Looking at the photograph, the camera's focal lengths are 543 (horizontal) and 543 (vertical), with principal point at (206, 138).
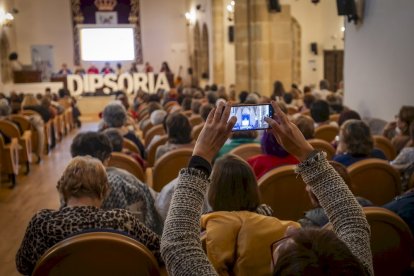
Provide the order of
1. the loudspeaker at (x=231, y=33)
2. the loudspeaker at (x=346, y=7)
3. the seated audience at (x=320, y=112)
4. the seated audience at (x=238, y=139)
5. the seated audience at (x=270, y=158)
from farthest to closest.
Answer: the loudspeaker at (x=231, y=33), the loudspeaker at (x=346, y=7), the seated audience at (x=320, y=112), the seated audience at (x=238, y=139), the seated audience at (x=270, y=158)

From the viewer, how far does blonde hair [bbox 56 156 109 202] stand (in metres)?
2.26

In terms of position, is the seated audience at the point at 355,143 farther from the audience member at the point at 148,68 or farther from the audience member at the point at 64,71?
the audience member at the point at 148,68

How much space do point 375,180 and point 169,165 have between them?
1466 mm

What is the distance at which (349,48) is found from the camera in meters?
7.77

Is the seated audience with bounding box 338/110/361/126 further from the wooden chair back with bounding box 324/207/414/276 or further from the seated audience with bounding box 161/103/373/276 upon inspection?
the seated audience with bounding box 161/103/373/276

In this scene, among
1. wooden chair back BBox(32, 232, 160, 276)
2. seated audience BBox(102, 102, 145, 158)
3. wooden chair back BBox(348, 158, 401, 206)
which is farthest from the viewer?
seated audience BBox(102, 102, 145, 158)

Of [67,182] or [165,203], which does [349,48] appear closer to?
[165,203]

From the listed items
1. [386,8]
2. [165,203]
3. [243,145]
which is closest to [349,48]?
[386,8]

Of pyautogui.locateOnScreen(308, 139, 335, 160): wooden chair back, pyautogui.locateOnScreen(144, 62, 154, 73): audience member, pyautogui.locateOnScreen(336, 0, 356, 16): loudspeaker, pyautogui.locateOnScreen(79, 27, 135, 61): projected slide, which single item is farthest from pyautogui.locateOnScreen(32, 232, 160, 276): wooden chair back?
pyautogui.locateOnScreen(79, 27, 135, 61): projected slide

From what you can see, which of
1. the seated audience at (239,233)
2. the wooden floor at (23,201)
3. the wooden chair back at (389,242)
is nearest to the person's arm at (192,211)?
the seated audience at (239,233)

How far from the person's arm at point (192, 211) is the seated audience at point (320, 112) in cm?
463

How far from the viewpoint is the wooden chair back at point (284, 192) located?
2971 millimetres

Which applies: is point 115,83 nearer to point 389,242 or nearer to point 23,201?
point 23,201

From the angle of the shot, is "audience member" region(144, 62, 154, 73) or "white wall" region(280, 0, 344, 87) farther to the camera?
"audience member" region(144, 62, 154, 73)
